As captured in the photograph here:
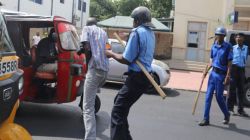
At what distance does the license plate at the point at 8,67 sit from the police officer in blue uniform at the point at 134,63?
181 centimetres

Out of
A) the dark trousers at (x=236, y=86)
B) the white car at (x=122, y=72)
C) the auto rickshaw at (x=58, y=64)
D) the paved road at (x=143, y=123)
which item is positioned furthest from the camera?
the white car at (x=122, y=72)

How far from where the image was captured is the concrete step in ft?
80.6

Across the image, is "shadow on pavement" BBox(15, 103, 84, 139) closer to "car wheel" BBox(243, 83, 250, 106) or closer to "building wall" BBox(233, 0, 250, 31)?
"car wheel" BBox(243, 83, 250, 106)

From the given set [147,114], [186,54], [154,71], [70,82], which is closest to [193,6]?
[186,54]

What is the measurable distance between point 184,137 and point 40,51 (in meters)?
3.06

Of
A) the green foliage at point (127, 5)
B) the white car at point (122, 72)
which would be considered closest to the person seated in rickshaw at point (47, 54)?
the white car at point (122, 72)

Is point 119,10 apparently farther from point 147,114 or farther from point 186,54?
point 147,114

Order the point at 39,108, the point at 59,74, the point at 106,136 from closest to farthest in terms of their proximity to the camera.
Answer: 1. the point at 106,136
2. the point at 59,74
3. the point at 39,108

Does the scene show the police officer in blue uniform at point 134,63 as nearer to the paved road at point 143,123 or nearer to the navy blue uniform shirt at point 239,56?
the paved road at point 143,123

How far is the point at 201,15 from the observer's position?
26359mm

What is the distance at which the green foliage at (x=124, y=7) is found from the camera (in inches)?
1936

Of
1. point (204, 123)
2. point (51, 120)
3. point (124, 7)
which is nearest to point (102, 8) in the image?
point (124, 7)

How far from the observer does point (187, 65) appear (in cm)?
2508

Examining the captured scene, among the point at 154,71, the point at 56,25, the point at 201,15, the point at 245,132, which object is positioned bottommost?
→ the point at 245,132
